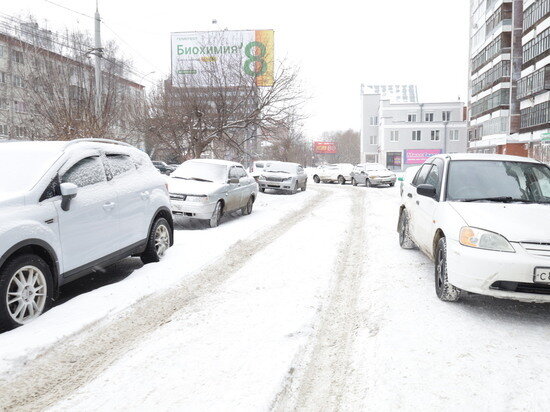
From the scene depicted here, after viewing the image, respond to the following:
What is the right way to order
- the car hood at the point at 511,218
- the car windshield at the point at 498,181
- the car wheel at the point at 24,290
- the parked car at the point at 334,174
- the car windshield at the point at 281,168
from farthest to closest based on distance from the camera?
the parked car at the point at 334,174 < the car windshield at the point at 281,168 < the car windshield at the point at 498,181 < the car hood at the point at 511,218 < the car wheel at the point at 24,290

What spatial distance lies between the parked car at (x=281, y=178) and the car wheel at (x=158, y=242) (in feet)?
49.7

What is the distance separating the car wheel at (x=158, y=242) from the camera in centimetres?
689

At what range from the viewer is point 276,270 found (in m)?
6.56

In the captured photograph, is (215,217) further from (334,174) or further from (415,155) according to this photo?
(415,155)

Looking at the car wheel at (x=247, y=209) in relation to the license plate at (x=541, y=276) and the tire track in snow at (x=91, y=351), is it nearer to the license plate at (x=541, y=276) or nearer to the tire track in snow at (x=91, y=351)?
the tire track in snow at (x=91, y=351)

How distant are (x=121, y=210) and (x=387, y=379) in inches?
156

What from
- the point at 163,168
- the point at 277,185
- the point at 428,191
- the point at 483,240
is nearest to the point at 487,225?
the point at 483,240

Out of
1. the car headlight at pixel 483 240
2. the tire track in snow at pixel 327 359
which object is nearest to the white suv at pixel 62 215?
the tire track in snow at pixel 327 359

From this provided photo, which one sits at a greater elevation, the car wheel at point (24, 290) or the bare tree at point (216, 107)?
the bare tree at point (216, 107)

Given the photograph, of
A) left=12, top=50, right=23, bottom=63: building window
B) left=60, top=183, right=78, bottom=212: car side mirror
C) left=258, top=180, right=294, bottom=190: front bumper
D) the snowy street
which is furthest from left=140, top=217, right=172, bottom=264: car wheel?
left=12, top=50, right=23, bottom=63: building window

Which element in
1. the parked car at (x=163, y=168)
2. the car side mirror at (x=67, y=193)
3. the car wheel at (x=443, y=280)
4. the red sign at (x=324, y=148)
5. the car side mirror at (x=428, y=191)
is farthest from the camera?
the red sign at (x=324, y=148)

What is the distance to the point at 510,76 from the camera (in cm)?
4147

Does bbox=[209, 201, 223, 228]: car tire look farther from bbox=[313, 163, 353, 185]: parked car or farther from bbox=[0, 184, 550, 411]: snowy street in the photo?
bbox=[313, 163, 353, 185]: parked car

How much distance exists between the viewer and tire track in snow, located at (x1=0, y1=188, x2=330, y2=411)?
126 inches
